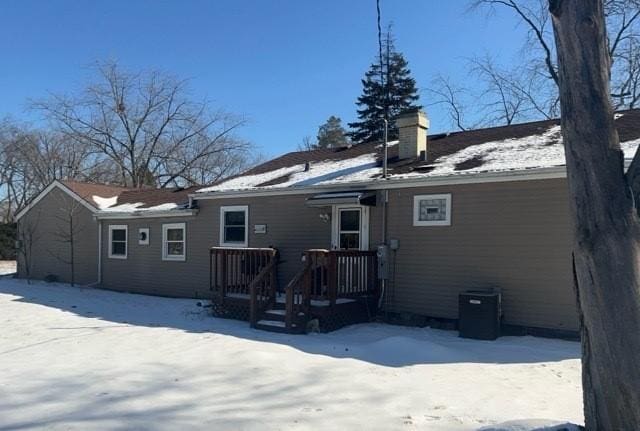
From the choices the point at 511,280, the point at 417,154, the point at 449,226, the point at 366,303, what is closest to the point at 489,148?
the point at 417,154

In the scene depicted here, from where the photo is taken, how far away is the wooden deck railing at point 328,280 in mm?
9656

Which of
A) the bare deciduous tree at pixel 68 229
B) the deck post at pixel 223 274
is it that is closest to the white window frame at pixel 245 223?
the deck post at pixel 223 274

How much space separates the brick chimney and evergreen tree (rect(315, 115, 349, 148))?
28.4 meters

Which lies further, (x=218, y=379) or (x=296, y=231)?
(x=296, y=231)

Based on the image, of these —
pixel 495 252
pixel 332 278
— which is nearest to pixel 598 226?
pixel 495 252

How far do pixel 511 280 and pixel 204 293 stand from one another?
8032 mm

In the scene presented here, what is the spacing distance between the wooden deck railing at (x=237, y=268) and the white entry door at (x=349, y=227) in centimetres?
139

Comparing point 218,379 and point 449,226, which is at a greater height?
point 449,226

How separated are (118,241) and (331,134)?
28412 millimetres

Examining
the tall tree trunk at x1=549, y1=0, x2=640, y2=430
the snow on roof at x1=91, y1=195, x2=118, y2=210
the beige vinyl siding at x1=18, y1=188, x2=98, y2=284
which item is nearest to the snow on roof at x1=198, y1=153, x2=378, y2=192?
the snow on roof at x1=91, y1=195, x2=118, y2=210

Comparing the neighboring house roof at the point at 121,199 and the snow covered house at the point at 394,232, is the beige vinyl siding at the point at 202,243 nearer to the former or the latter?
the snow covered house at the point at 394,232

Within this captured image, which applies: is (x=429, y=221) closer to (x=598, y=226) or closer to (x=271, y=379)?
(x=271, y=379)

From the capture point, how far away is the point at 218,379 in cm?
603

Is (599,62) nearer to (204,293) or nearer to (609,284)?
(609,284)
